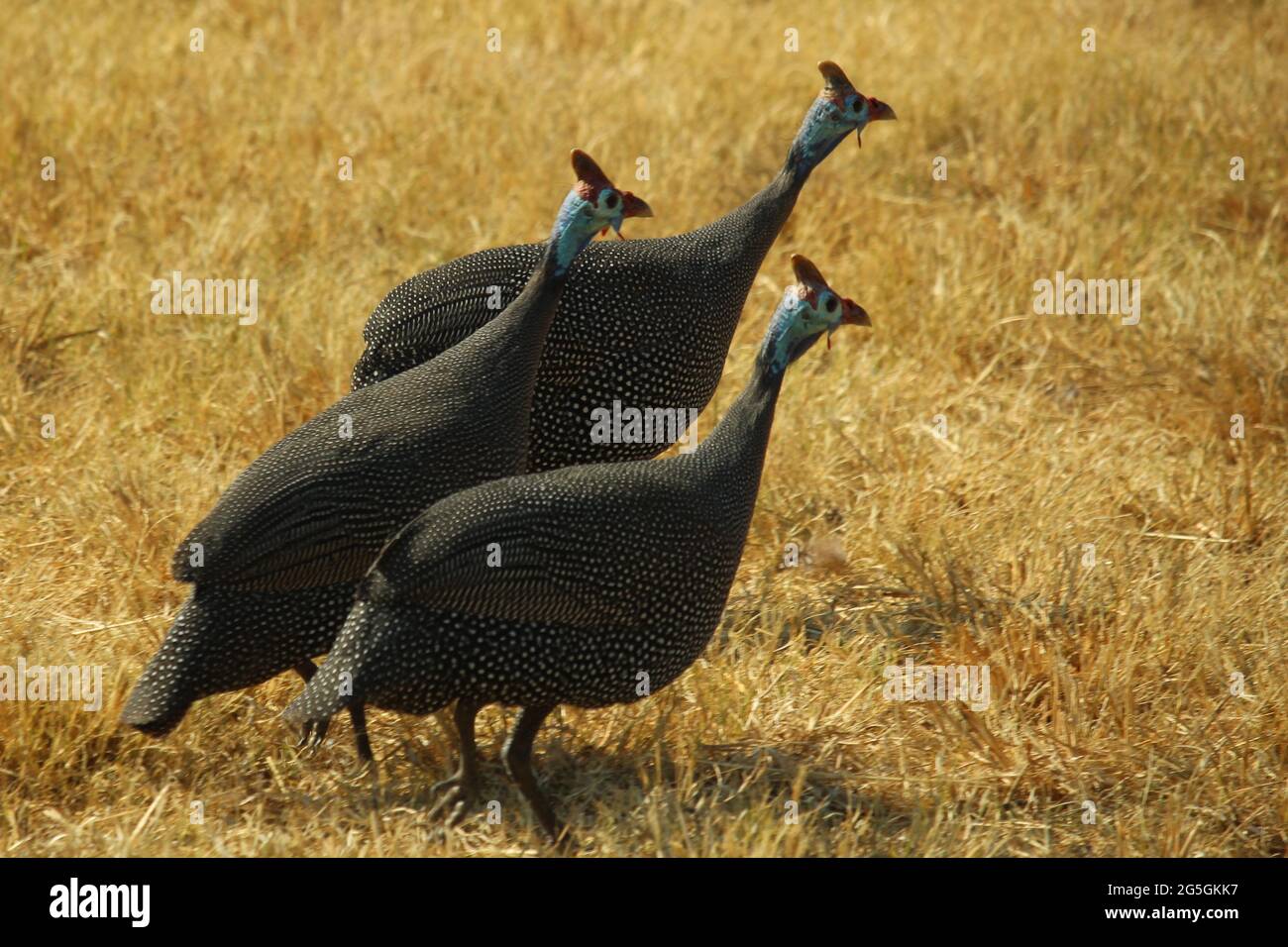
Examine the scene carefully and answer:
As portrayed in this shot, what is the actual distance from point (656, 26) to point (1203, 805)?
15.7ft

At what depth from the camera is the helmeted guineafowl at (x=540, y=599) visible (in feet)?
9.28

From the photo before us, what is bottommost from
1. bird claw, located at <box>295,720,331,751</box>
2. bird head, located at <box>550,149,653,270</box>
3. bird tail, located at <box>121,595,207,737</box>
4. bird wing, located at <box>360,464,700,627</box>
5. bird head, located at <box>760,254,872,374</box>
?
bird claw, located at <box>295,720,331,751</box>

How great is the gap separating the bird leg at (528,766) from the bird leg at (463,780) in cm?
8

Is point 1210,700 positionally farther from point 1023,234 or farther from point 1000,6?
point 1000,6

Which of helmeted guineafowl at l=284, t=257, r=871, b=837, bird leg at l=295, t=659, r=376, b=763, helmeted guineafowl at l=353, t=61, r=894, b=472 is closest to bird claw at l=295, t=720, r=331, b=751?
bird leg at l=295, t=659, r=376, b=763

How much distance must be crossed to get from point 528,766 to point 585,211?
Answer: 113 cm

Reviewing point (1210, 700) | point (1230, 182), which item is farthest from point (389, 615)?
point (1230, 182)

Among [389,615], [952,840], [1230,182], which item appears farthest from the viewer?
[1230,182]

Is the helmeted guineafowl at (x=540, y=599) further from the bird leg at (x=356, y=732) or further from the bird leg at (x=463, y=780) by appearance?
the bird leg at (x=356, y=732)

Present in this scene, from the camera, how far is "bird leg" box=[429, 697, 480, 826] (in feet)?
9.93

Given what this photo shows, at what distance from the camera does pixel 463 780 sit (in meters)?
3.10

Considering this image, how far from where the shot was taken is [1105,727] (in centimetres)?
341

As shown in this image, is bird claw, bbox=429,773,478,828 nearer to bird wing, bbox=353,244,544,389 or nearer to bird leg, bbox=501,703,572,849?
bird leg, bbox=501,703,572,849

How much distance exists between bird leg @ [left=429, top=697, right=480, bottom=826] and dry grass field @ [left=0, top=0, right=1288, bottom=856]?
0.06 metres
